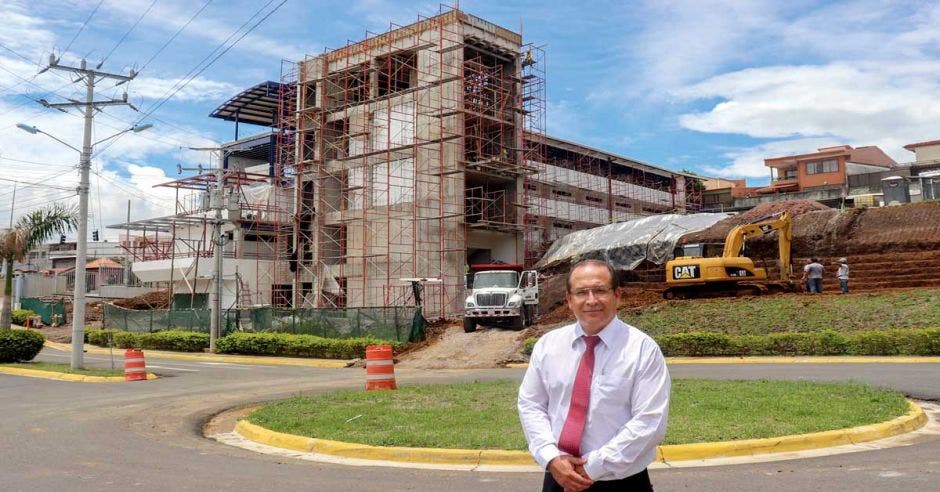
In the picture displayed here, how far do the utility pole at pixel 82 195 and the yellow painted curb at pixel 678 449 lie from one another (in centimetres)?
1634

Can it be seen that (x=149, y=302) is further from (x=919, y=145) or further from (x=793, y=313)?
(x=919, y=145)

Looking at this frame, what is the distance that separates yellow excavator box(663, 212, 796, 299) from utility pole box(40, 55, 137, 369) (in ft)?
68.8

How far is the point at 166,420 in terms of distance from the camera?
13.0 m

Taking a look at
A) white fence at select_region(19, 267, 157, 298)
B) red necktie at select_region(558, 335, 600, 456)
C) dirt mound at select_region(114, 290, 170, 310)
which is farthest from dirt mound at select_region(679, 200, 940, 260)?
white fence at select_region(19, 267, 157, 298)

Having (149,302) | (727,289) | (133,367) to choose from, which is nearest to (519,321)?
(727,289)

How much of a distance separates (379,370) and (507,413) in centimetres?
466

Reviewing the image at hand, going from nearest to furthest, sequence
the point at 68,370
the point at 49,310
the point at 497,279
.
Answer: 1. the point at 68,370
2. the point at 497,279
3. the point at 49,310

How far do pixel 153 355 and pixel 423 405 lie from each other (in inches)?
950

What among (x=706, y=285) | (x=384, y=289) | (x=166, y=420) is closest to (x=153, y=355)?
(x=384, y=289)

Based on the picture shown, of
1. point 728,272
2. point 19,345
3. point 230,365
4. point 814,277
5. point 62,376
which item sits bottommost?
point 230,365

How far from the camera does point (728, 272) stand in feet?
94.8

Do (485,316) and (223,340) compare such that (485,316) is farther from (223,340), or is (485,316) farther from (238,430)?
(238,430)

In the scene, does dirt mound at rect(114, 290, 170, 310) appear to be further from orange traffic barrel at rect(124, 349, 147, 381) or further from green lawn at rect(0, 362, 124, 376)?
orange traffic barrel at rect(124, 349, 147, 381)

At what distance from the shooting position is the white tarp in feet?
123
